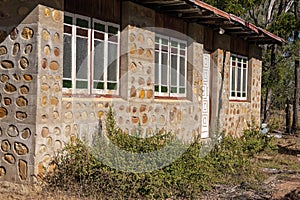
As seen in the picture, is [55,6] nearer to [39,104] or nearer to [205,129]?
[39,104]

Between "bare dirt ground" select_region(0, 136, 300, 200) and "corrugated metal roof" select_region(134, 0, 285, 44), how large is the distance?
350cm

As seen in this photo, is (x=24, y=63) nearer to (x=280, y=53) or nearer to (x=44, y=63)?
(x=44, y=63)

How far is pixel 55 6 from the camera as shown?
261 inches

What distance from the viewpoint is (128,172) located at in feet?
20.0

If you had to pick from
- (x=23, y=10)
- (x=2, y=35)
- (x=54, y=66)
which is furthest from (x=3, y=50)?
(x=54, y=66)

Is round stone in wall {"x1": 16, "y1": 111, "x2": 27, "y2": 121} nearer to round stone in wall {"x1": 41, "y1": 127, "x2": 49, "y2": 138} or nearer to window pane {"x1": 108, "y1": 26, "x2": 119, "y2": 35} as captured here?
round stone in wall {"x1": 41, "y1": 127, "x2": 49, "y2": 138}

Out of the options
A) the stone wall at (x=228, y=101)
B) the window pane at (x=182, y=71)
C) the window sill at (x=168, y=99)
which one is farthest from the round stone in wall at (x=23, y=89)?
the stone wall at (x=228, y=101)

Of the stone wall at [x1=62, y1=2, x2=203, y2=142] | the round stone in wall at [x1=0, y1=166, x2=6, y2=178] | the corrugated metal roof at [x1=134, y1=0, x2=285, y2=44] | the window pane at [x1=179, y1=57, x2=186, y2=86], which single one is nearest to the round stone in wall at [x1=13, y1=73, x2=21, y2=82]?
the stone wall at [x1=62, y1=2, x2=203, y2=142]

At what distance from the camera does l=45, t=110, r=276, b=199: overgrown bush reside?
6.11 metres

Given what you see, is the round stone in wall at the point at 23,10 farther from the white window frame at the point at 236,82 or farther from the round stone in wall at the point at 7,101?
the white window frame at the point at 236,82

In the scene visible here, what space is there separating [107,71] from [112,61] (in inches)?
10.2

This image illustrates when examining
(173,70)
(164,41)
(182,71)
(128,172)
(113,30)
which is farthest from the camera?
(182,71)

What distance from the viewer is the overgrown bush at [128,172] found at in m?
6.11

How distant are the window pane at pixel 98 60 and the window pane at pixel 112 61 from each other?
0.81 feet
